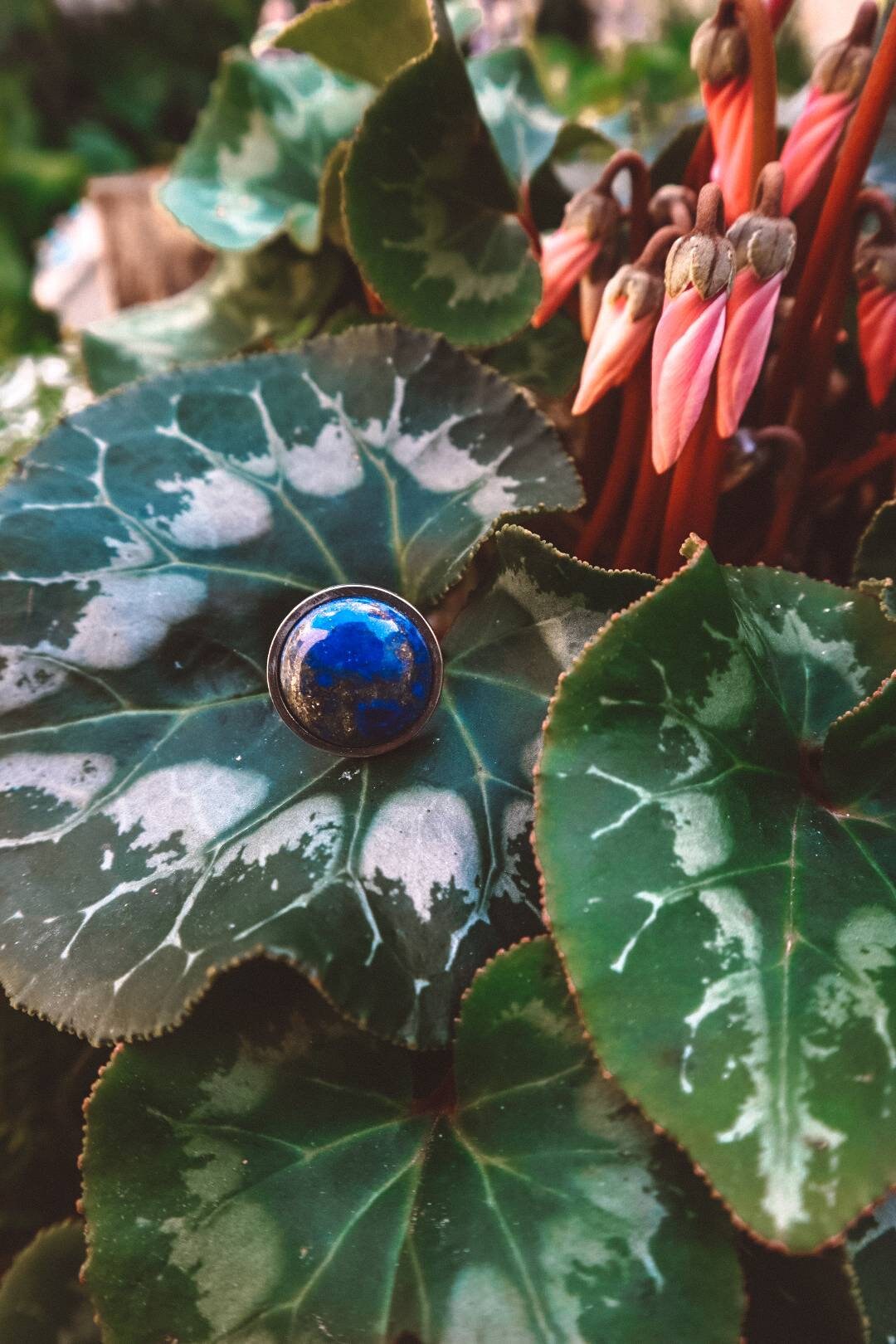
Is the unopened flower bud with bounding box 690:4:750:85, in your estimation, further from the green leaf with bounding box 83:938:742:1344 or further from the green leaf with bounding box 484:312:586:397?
the green leaf with bounding box 83:938:742:1344

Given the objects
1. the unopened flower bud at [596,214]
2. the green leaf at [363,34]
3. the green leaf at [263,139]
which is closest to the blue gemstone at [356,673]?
the unopened flower bud at [596,214]

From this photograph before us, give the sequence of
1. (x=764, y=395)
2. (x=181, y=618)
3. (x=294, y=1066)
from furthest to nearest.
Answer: (x=764, y=395) → (x=181, y=618) → (x=294, y=1066)

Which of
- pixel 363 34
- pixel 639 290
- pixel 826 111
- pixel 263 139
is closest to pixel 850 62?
pixel 826 111

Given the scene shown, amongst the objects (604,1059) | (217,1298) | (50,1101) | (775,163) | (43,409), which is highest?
(775,163)

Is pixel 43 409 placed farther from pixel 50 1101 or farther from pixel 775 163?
pixel 775 163

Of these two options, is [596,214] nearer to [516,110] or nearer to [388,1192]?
[516,110]

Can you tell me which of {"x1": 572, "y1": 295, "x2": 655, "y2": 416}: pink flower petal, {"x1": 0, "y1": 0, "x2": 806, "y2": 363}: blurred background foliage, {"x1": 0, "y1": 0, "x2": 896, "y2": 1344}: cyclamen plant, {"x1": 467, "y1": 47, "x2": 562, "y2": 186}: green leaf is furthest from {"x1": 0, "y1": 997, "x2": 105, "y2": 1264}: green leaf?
{"x1": 0, "y1": 0, "x2": 806, "y2": 363}: blurred background foliage

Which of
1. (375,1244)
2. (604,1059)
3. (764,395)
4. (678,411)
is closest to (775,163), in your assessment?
(678,411)
